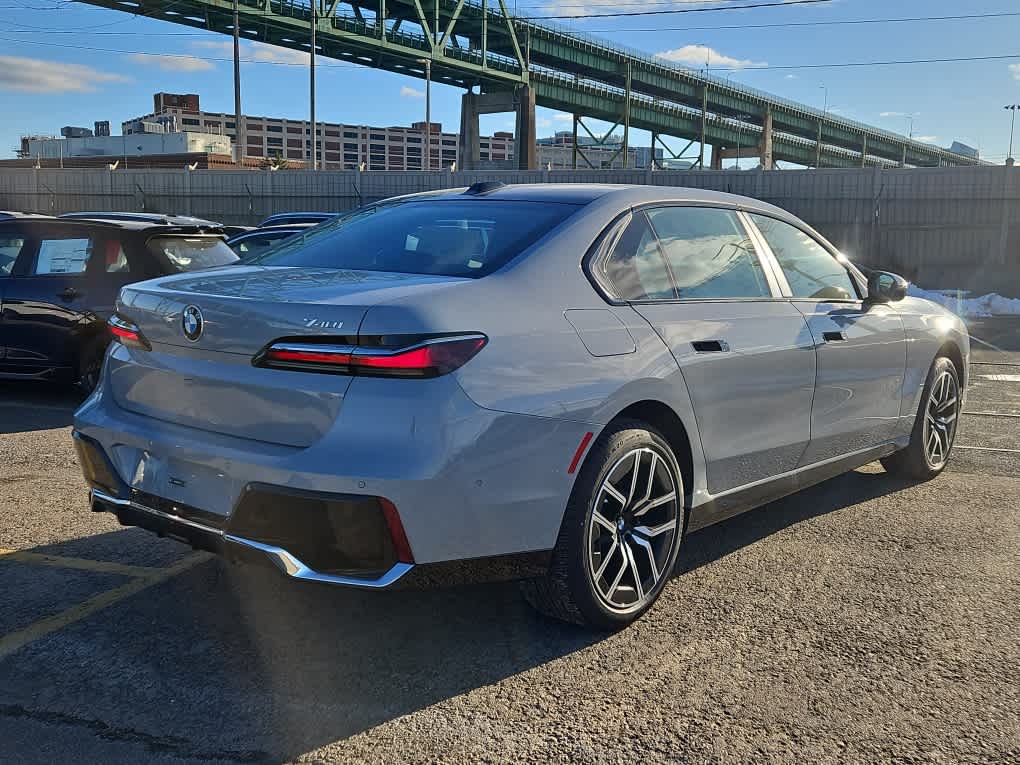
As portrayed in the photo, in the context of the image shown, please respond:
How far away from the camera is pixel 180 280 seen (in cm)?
342

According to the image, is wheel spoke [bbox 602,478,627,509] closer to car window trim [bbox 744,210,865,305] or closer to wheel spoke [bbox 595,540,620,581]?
wheel spoke [bbox 595,540,620,581]

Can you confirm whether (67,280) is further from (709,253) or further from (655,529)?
(655,529)

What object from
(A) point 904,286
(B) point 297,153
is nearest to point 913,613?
(A) point 904,286

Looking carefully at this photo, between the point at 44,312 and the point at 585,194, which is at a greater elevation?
the point at 585,194

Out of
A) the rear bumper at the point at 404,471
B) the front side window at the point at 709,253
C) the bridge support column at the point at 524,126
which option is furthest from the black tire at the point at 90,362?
the bridge support column at the point at 524,126

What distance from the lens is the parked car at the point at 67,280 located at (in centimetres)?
791

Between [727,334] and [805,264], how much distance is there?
110 cm

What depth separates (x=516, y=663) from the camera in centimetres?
317

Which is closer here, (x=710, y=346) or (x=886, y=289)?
(x=710, y=346)

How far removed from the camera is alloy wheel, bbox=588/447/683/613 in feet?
10.9

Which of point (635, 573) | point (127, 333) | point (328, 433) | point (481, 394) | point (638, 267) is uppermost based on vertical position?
point (638, 267)

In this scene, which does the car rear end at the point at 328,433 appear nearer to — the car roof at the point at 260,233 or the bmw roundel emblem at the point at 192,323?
the bmw roundel emblem at the point at 192,323

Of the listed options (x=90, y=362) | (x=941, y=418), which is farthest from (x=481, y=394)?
(x=90, y=362)

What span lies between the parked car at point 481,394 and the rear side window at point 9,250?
17.0 ft
